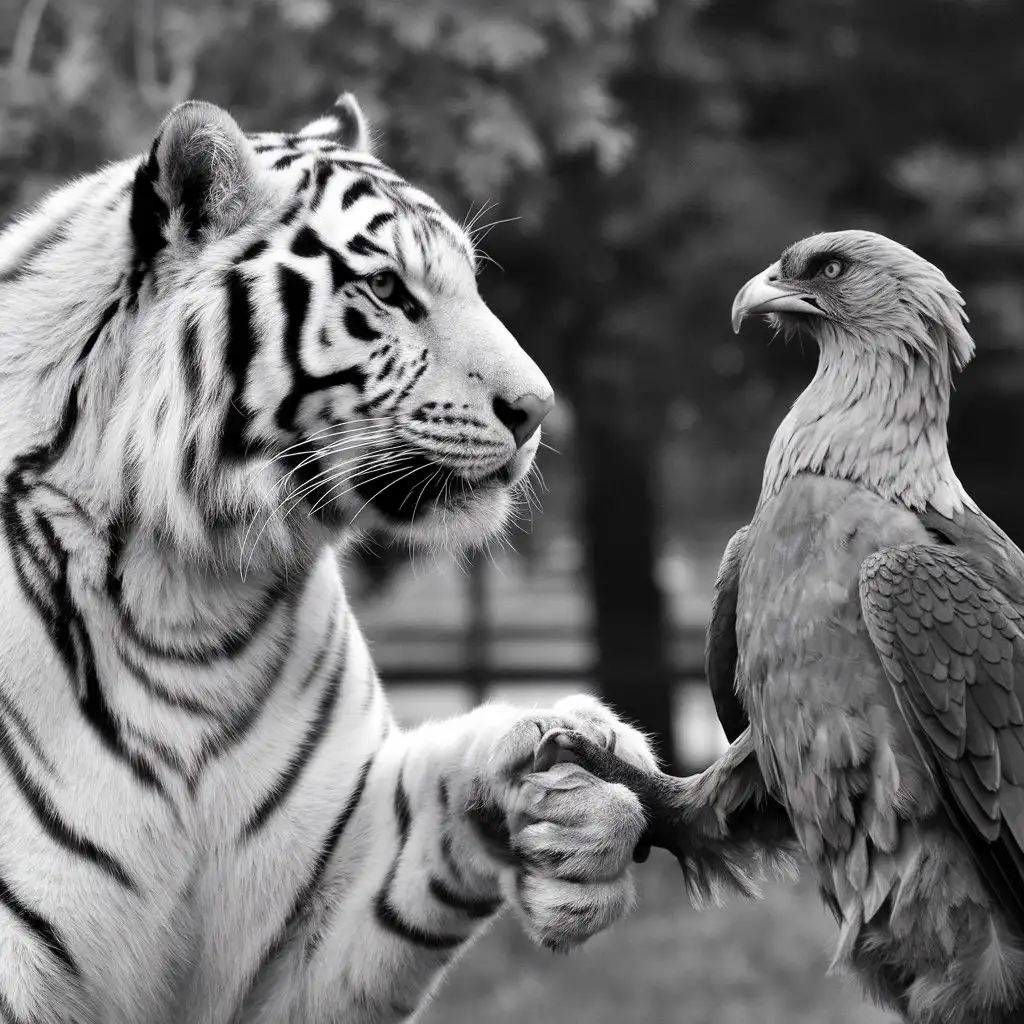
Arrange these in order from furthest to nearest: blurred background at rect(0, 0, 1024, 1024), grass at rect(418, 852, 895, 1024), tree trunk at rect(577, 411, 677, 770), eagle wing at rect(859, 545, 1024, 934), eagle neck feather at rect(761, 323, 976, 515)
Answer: tree trunk at rect(577, 411, 677, 770)
grass at rect(418, 852, 895, 1024)
blurred background at rect(0, 0, 1024, 1024)
eagle neck feather at rect(761, 323, 976, 515)
eagle wing at rect(859, 545, 1024, 934)

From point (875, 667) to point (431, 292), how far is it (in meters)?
1.05

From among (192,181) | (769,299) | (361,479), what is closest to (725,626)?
(769,299)

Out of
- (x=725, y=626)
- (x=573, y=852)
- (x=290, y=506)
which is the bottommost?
(x=573, y=852)

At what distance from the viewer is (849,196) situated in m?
8.05

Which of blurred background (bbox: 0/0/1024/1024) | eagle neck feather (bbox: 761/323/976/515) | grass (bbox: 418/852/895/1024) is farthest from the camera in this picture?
grass (bbox: 418/852/895/1024)

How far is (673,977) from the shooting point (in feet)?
23.2

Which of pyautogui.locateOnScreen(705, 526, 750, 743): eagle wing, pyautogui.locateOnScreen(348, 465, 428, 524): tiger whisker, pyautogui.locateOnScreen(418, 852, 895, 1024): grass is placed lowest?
pyautogui.locateOnScreen(418, 852, 895, 1024): grass

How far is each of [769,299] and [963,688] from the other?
0.70 m

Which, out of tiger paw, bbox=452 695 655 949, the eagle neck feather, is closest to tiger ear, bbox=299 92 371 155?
the eagle neck feather

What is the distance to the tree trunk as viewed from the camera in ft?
33.6

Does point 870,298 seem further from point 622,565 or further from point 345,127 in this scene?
point 622,565

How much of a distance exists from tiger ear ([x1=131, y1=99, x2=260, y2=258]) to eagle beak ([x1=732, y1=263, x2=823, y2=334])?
3.00 feet

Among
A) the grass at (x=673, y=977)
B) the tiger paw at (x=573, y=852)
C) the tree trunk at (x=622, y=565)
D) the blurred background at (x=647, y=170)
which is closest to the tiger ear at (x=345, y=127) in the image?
the tiger paw at (x=573, y=852)

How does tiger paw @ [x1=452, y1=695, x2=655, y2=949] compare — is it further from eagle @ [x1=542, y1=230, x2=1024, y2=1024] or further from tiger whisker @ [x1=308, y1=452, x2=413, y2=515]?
tiger whisker @ [x1=308, y1=452, x2=413, y2=515]
